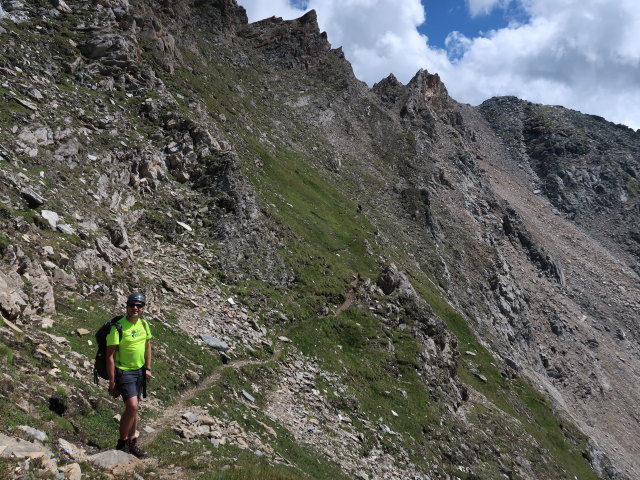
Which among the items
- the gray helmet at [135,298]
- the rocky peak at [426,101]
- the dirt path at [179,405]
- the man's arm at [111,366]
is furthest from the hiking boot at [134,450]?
the rocky peak at [426,101]

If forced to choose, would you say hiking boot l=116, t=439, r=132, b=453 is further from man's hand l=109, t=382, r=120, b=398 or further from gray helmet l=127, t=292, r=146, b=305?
gray helmet l=127, t=292, r=146, b=305

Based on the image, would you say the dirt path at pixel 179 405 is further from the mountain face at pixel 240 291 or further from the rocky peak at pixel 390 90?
the rocky peak at pixel 390 90

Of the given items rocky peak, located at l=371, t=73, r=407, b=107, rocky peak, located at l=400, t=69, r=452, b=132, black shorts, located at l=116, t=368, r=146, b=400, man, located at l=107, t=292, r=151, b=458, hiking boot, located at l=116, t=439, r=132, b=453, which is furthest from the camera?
rocky peak, located at l=371, t=73, r=407, b=107

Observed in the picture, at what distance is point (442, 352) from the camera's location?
45.7 metres

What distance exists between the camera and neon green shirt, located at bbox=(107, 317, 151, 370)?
12.0 m

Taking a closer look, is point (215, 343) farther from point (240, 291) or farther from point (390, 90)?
point (390, 90)

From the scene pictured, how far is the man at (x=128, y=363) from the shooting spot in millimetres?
11930

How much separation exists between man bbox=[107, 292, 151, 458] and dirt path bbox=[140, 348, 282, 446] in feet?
8.82

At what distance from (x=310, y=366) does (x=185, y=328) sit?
10.2 meters

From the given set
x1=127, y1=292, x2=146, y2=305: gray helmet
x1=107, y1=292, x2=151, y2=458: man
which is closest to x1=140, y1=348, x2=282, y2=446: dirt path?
x1=107, y1=292, x2=151, y2=458: man

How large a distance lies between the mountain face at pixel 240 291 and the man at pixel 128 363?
1.13 meters

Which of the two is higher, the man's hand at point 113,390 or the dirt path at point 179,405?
the man's hand at point 113,390

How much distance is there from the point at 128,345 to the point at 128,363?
0.51m

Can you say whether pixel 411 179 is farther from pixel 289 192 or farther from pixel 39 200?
pixel 39 200
